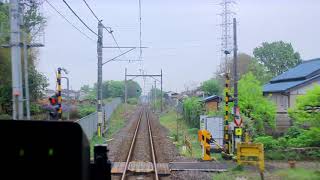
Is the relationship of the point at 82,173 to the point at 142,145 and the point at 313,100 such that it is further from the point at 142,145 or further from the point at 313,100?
the point at 142,145

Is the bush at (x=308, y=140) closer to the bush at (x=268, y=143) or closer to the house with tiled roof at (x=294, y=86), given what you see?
the bush at (x=268, y=143)

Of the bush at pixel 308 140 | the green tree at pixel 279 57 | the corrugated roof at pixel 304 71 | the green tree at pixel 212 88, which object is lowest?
the bush at pixel 308 140

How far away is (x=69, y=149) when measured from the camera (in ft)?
6.04

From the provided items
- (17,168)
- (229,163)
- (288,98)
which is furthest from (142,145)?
(17,168)

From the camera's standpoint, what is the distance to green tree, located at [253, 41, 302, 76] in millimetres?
65250

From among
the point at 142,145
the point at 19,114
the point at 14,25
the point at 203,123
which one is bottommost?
the point at 142,145

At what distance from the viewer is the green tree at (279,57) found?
214 feet

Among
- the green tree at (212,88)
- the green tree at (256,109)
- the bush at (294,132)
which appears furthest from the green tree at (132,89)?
the bush at (294,132)

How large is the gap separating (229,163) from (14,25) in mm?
8403

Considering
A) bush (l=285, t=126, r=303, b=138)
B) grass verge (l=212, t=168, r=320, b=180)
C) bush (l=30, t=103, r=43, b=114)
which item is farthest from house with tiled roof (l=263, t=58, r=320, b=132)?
bush (l=30, t=103, r=43, b=114)

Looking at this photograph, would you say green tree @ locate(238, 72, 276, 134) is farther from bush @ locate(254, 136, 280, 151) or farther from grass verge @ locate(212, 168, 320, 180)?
grass verge @ locate(212, 168, 320, 180)

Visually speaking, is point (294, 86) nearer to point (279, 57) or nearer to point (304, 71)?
point (304, 71)

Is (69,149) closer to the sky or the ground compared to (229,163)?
closer to the sky

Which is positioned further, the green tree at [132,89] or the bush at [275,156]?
the green tree at [132,89]
